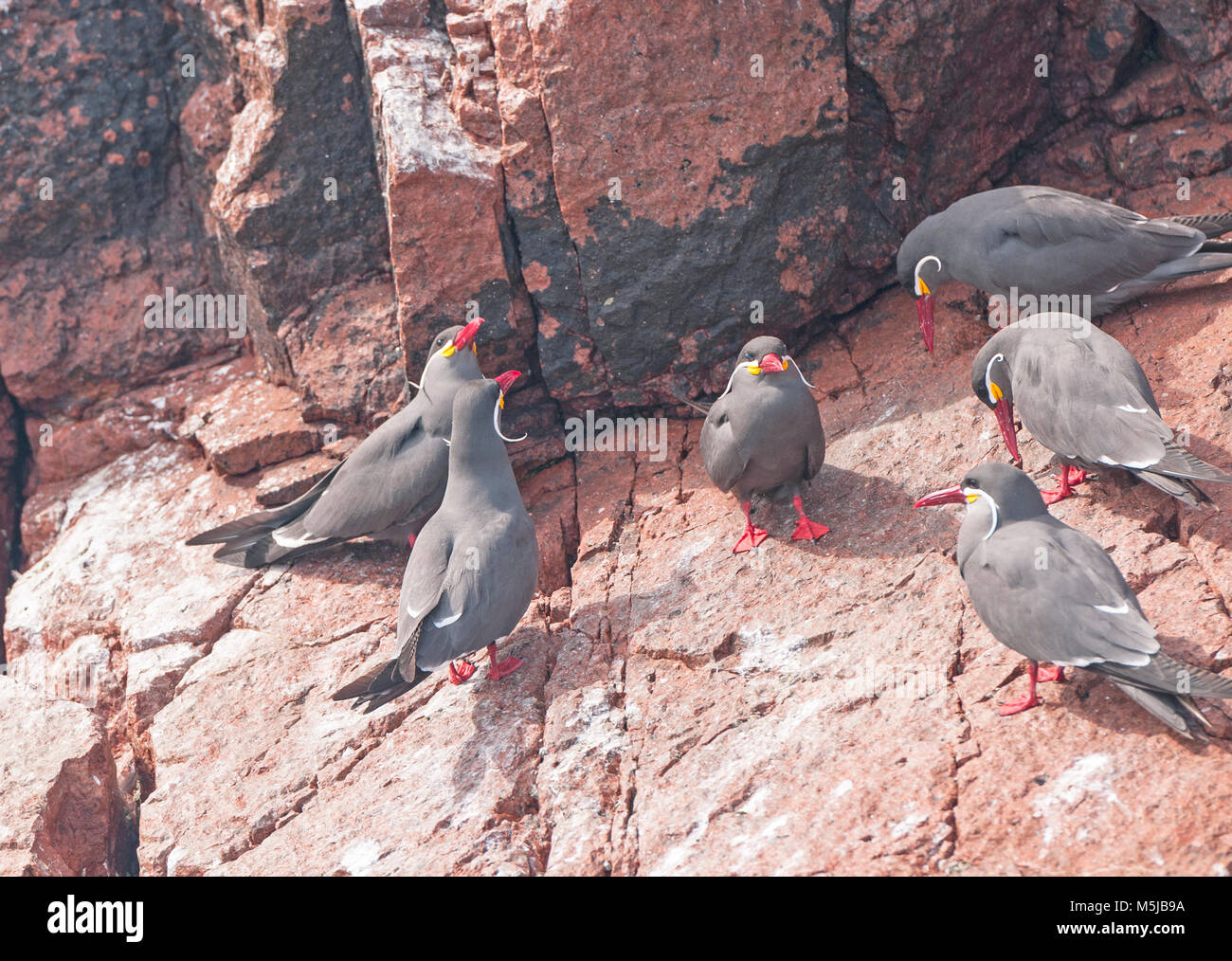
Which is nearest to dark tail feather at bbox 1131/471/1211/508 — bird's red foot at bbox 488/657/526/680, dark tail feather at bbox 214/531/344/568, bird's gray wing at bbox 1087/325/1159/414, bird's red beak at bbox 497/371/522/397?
bird's gray wing at bbox 1087/325/1159/414

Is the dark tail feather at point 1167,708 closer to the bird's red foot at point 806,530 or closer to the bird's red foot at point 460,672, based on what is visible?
the bird's red foot at point 806,530

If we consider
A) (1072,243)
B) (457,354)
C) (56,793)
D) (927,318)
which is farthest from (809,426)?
(56,793)

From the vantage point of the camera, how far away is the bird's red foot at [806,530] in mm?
5992

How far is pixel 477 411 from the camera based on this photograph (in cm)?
599

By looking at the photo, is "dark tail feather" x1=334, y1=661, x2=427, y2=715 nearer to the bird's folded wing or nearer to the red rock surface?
the bird's folded wing

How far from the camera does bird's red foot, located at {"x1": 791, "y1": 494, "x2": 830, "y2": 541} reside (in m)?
5.99

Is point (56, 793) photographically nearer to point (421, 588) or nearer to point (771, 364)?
point (421, 588)

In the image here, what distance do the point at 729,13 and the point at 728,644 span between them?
3.55 meters

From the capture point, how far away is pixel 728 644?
18.0ft

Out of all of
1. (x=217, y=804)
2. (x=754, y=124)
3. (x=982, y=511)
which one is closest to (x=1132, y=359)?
(x=982, y=511)

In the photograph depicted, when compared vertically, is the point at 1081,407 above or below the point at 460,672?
above

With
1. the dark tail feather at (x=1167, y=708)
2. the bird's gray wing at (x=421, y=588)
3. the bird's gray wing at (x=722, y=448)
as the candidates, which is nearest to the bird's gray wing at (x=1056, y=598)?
the dark tail feather at (x=1167, y=708)

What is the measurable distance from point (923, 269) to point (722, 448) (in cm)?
174
